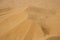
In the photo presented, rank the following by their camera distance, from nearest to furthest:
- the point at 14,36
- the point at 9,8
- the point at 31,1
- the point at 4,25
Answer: the point at 14,36, the point at 4,25, the point at 9,8, the point at 31,1

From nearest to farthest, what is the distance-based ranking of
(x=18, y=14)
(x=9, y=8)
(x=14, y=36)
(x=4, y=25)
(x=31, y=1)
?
(x=14, y=36) → (x=4, y=25) → (x=18, y=14) → (x=9, y=8) → (x=31, y=1)

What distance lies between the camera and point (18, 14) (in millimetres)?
1021

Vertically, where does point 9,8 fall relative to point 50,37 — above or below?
above

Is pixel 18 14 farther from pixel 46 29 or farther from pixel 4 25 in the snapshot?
pixel 46 29

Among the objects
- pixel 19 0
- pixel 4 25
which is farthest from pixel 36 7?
pixel 4 25

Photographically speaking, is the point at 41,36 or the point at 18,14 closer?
the point at 41,36

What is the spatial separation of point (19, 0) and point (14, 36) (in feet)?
2.50

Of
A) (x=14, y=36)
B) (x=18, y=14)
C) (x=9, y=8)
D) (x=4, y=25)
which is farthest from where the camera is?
(x=9, y=8)

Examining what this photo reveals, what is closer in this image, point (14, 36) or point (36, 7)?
point (14, 36)

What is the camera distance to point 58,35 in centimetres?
84

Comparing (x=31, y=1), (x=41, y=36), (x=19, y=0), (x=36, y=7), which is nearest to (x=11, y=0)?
(x=19, y=0)

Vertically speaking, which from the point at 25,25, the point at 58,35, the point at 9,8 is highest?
the point at 9,8

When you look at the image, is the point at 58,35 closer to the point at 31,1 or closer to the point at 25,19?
the point at 25,19

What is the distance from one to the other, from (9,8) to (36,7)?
31 cm
